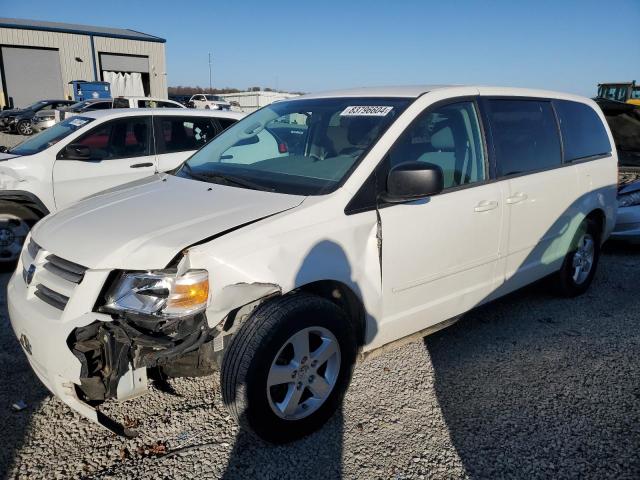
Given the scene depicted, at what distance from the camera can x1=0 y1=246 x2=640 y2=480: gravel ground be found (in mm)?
2506

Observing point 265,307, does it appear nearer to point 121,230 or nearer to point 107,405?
point 121,230

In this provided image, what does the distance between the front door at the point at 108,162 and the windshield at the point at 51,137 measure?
0.70 ft

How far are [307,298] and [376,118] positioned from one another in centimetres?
124

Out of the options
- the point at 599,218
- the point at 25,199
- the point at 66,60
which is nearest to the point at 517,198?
the point at 599,218

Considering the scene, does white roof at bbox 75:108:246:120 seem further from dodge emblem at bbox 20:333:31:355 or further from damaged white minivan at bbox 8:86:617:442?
dodge emblem at bbox 20:333:31:355

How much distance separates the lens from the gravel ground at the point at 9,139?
18856 millimetres

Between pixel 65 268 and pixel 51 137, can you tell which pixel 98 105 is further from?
pixel 65 268

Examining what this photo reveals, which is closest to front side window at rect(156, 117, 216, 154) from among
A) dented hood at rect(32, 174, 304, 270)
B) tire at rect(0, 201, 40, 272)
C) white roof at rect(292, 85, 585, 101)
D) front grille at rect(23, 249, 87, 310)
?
tire at rect(0, 201, 40, 272)

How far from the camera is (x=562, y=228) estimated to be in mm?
4191

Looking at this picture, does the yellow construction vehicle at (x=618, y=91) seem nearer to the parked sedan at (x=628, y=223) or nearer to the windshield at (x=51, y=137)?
the parked sedan at (x=628, y=223)

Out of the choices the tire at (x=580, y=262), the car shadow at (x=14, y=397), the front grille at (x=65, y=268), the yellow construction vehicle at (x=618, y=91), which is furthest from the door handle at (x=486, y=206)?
the yellow construction vehicle at (x=618, y=91)

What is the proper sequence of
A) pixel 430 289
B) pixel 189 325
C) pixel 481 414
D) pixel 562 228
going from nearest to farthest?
pixel 189 325 < pixel 481 414 < pixel 430 289 < pixel 562 228

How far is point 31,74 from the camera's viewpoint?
111ft

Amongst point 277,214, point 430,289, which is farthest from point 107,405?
point 430,289
